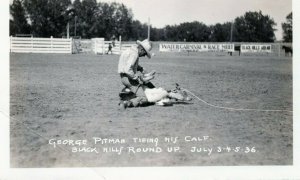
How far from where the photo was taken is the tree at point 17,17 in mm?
4727

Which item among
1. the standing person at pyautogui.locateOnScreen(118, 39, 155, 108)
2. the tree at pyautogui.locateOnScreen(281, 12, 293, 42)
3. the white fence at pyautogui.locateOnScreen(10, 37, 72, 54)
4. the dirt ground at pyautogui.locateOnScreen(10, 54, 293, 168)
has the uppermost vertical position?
the white fence at pyautogui.locateOnScreen(10, 37, 72, 54)

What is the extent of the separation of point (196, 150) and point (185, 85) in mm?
2394

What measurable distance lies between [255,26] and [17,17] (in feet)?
13.9

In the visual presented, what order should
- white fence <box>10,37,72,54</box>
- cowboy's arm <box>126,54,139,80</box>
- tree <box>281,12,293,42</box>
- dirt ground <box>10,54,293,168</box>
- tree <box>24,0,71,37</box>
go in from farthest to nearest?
white fence <box>10,37,72,54</box> → tree <box>24,0,71,37</box> → tree <box>281,12,293,42</box> → cowboy's arm <box>126,54,139,80</box> → dirt ground <box>10,54,293,168</box>

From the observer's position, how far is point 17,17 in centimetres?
519

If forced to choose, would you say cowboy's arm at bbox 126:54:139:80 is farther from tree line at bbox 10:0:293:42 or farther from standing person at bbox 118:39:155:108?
tree line at bbox 10:0:293:42

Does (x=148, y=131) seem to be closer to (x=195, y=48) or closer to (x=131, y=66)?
(x=131, y=66)

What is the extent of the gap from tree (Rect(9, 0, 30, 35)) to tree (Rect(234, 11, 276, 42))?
2992 mm

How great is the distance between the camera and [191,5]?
5.15 meters

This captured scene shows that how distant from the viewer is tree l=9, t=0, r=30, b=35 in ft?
15.5

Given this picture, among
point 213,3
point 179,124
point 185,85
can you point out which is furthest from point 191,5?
point 179,124

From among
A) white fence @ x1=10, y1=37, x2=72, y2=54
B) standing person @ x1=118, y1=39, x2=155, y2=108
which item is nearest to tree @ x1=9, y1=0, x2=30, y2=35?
standing person @ x1=118, y1=39, x2=155, y2=108

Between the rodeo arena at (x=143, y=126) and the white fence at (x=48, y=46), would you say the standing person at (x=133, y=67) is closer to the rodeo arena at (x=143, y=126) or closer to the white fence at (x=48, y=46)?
the rodeo arena at (x=143, y=126)
